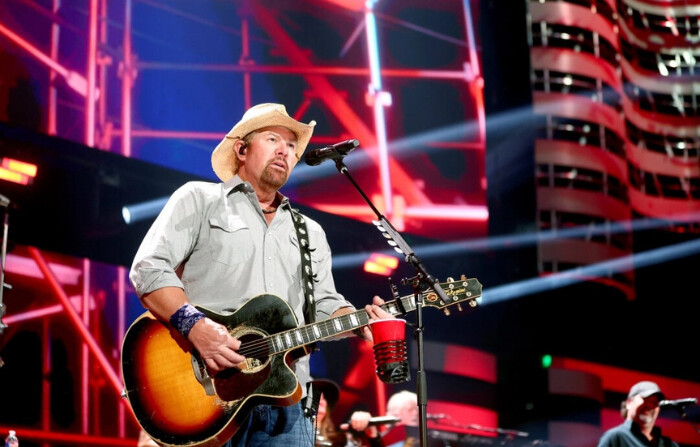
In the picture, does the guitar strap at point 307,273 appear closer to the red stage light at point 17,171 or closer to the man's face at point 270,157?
the man's face at point 270,157

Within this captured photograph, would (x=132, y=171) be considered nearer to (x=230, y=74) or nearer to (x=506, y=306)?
(x=230, y=74)

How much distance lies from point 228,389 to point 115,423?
364cm

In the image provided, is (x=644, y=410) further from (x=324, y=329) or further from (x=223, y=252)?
(x=223, y=252)

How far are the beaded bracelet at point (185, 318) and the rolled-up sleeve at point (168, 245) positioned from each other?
12 cm

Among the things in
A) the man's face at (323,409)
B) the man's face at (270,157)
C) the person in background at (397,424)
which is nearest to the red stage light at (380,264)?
the person in background at (397,424)

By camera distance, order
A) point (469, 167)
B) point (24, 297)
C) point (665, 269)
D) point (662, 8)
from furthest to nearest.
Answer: point (662, 8), point (665, 269), point (469, 167), point (24, 297)

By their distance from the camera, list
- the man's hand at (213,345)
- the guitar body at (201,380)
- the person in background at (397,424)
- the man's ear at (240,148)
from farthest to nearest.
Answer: the person in background at (397,424) < the man's ear at (240,148) < the guitar body at (201,380) < the man's hand at (213,345)

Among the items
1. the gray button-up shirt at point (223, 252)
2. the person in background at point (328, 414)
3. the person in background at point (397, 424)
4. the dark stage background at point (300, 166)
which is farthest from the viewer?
the person in background at point (328, 414)

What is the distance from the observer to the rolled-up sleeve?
2986 mm

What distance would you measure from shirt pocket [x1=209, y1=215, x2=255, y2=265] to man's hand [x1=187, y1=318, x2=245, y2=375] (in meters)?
0.39

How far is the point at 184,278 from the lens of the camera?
10.7ft

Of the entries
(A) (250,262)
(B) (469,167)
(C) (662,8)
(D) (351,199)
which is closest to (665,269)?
(C) (662,8)

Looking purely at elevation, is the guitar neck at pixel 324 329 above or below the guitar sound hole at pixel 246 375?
above

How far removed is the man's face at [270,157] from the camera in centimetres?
349
